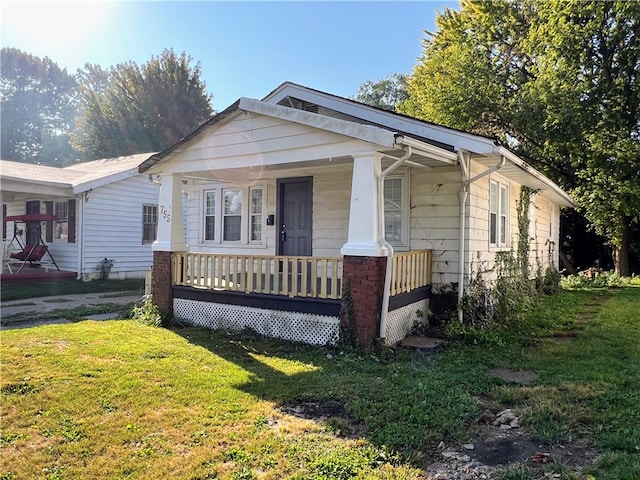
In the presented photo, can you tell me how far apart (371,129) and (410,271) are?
242cm

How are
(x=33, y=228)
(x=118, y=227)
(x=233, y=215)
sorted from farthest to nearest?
(x=33, y=228), (x=118, y=227), (x=233, y=215)

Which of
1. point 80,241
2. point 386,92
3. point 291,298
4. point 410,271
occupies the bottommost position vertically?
point 291,298

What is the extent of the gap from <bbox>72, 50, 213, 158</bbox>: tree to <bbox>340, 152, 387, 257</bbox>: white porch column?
92.2 feet

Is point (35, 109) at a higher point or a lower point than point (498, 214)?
higher

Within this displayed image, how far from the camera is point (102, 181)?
46.3ft

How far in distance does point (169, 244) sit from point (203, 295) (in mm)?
1232

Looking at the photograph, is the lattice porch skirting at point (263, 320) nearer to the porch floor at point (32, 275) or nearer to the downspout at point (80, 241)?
the downspout at point (80, 241)

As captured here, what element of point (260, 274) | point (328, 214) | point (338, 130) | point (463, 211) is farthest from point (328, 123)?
point (328, 214)

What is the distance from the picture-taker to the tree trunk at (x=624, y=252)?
17641 millimetres

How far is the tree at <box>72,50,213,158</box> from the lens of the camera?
31922 mm

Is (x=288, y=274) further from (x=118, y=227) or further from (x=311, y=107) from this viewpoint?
(x=118, y=227)

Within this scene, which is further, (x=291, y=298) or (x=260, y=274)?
(x=260, y=274)

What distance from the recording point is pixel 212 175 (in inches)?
349

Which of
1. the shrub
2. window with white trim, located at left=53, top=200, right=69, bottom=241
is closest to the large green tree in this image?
the shrub
